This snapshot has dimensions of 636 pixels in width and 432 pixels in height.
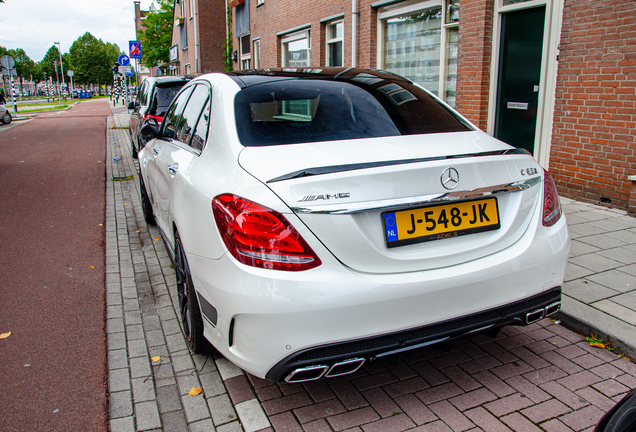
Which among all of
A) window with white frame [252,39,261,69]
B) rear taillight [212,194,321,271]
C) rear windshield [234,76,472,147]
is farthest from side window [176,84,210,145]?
window with white frame [252,39,261,69]

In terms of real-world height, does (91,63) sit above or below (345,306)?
above

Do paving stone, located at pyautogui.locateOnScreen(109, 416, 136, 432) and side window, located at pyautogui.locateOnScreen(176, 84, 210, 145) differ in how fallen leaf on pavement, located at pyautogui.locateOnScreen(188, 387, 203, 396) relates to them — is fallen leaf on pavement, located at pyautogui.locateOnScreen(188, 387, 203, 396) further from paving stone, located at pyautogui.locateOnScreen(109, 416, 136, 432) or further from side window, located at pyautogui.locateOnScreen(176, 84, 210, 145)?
side window, located at pyautogui.locateOnScreen(176, 84, 210, 145)

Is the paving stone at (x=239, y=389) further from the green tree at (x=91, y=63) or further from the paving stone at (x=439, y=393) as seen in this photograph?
the green tree at (x=91, y=63)

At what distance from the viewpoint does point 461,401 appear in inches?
108

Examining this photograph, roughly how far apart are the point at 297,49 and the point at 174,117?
12.6 metres

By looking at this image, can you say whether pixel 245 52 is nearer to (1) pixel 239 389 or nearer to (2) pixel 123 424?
(1) pixel 239 389

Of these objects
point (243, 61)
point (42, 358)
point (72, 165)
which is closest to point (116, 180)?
point (72, 165)

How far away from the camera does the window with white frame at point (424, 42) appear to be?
9391mm

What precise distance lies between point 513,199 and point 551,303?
575 millimetres

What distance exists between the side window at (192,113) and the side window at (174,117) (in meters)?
0.14

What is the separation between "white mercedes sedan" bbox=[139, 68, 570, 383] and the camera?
221 cm

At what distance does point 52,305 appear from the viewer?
4.18 meters

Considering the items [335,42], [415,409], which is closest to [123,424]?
[415,409]

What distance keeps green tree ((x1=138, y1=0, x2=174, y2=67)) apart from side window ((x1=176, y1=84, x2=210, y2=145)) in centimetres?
4302
